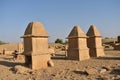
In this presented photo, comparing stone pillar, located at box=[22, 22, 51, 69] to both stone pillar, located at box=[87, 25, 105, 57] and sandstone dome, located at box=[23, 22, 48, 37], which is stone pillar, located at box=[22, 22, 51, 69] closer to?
sandstone dome, located at box=[23, 22, 48, 37]

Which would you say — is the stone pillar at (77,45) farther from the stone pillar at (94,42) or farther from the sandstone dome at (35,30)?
the sandstone dome at (35,30)

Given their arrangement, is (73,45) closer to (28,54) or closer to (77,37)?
(77,37)

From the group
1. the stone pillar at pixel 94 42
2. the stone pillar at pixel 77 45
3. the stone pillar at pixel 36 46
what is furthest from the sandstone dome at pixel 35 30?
the stone pillar at pixel 94 42

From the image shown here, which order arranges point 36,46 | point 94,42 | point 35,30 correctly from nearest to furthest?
point 36,46
point 35,30
point 94,42

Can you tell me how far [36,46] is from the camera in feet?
35.2

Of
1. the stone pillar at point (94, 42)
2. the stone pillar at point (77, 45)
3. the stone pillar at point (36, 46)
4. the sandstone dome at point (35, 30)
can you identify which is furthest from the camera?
the stone pillar at point (94, 42)

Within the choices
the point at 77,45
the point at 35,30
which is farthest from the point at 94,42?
the point at 35,30

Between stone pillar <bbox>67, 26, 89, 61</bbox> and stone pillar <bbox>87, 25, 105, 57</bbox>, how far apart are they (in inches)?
73.8

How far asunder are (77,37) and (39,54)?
13.5 ft

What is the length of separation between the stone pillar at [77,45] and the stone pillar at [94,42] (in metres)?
1.87

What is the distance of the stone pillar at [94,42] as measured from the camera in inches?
622

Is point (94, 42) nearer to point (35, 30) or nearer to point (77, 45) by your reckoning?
point (77, 45)

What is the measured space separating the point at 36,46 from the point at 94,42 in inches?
270

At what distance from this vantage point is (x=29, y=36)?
10.8 m
